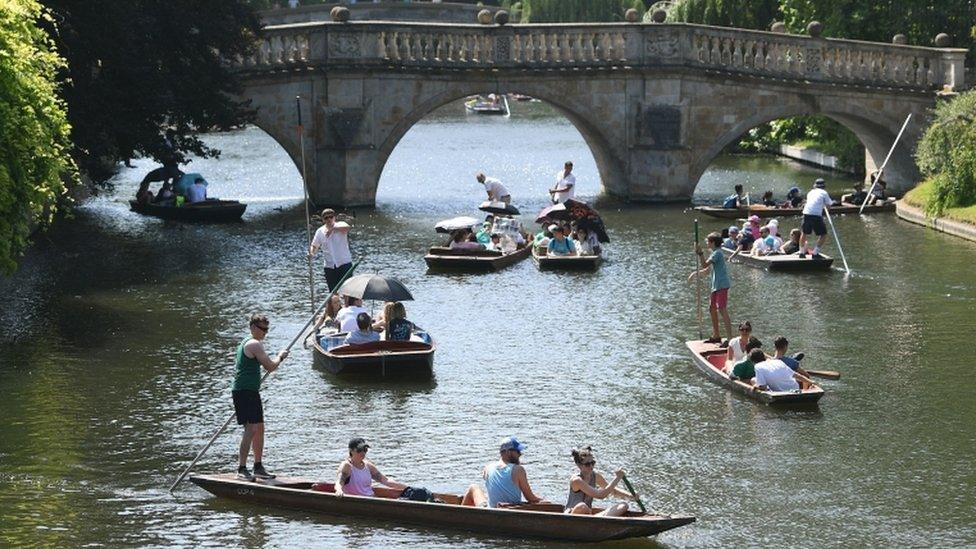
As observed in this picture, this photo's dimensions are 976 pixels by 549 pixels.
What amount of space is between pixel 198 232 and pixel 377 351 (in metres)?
17.9

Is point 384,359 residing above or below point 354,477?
below

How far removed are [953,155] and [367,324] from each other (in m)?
19.9

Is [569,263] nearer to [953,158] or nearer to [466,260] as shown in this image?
[466,260]

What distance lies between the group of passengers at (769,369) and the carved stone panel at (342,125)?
2307cm

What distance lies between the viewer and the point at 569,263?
38156mm

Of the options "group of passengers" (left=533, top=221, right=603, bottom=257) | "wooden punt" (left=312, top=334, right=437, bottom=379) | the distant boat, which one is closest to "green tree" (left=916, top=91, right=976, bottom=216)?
"group of passengers" (left=533, top=221, right=603, bottom=257)

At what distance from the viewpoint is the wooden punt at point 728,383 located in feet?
81.7

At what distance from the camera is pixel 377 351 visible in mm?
27625


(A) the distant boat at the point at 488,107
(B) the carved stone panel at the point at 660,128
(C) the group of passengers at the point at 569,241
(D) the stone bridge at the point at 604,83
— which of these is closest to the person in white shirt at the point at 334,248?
(C) the group of passengers at the point at 569,241

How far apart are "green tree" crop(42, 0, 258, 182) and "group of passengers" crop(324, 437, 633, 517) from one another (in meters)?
21.0

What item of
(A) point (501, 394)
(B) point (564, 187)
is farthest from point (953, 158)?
(A) point (501, 394)

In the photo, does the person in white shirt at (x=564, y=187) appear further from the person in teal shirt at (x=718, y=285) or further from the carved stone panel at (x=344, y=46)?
the person in teal shirt at (x=718, y=285)

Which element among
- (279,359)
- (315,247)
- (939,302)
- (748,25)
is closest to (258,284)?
(315,247)

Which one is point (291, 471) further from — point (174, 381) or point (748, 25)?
point (748, 25)
